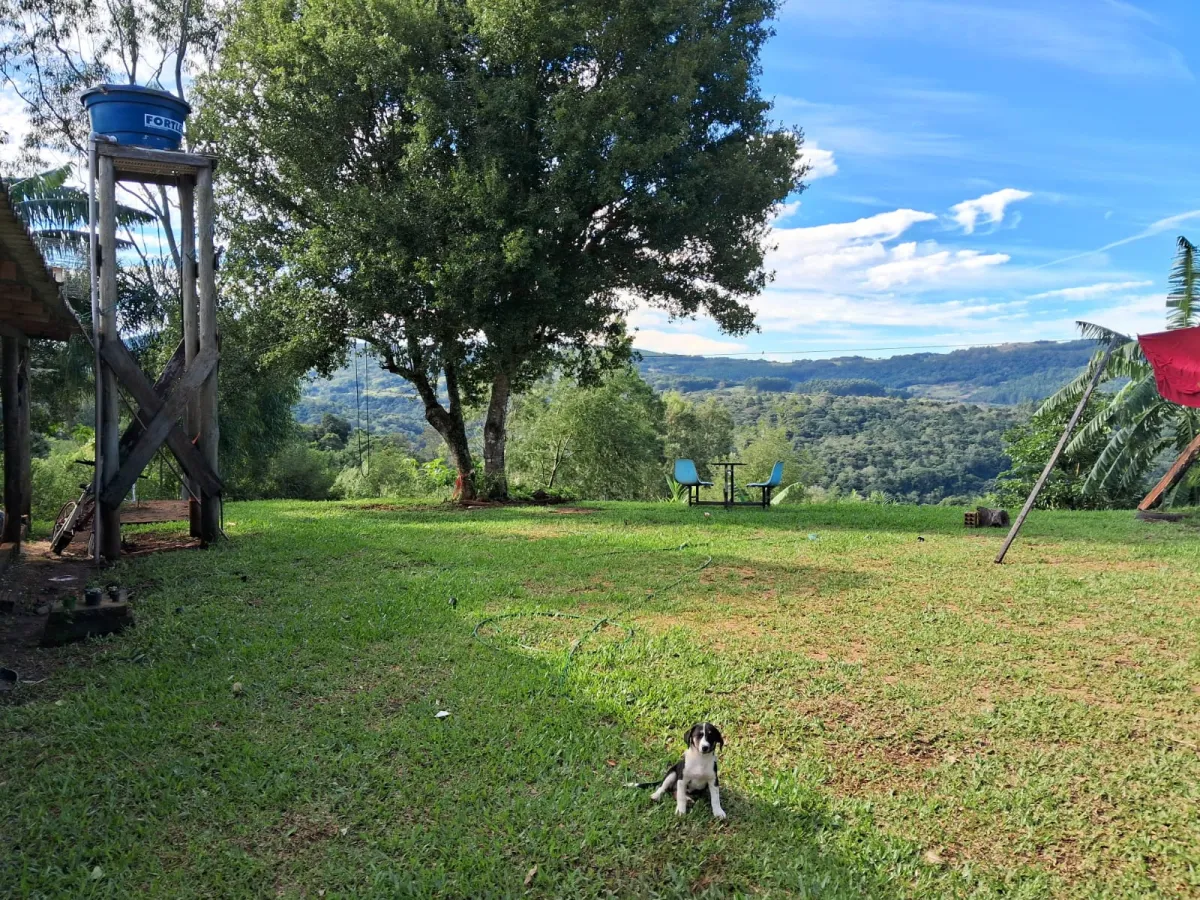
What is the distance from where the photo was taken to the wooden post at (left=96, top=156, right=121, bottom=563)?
7352mm

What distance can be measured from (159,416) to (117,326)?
110 cm

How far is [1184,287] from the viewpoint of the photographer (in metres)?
15.0

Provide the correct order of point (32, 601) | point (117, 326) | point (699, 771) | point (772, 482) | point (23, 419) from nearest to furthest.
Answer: point (699, 771) < point (32, 601) < point (117, 326) < point (23, 419) < point (772, 482)

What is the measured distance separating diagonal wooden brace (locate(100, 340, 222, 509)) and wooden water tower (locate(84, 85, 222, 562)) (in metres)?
0.01

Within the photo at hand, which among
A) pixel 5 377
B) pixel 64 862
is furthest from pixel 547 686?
pixel 5 377

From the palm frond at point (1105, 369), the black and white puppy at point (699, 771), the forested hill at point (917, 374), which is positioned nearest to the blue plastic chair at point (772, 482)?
the palm frond at point (1105, 369)

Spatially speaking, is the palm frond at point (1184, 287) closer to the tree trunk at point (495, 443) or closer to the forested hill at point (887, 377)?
the tree trunk at point (495, 443)

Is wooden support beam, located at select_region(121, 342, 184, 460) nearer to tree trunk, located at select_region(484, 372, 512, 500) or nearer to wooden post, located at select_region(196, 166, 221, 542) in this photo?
wooden post, located at select_region(196, 166, 221, 542)

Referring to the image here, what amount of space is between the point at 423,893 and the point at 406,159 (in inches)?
469

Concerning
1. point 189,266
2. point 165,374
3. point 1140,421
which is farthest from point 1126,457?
point 165,374

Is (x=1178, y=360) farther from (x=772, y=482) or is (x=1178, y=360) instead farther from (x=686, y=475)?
(x=686, y=475)

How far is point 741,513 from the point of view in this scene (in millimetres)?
12547

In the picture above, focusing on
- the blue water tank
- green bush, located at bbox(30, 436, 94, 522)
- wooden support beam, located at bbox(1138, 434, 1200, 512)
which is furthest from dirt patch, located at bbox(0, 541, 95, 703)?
wooden support beam, located at bbox(1138, 434, 1200, 512)

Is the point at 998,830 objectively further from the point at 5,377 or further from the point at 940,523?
the point at 5,377
